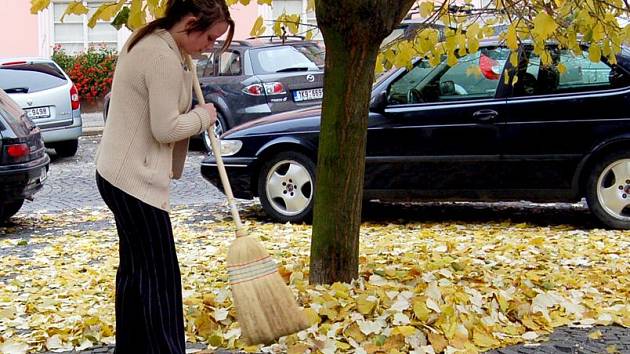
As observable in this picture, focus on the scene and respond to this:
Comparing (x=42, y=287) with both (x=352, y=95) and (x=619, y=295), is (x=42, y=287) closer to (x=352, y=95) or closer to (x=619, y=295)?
(x=352, y=95)

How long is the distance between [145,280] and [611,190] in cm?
544

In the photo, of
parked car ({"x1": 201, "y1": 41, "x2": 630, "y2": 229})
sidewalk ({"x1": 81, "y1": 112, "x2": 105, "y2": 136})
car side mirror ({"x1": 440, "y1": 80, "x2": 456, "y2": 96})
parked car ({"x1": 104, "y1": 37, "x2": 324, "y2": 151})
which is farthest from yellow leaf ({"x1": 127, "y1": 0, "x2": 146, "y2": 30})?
sidewalk ({"x1": 81, "y1": 112, "x2": 105, "y2": 136})

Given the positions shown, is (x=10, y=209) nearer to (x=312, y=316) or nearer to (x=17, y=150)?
(x=17, y=150)

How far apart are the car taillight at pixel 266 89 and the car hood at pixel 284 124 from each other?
16.7ft

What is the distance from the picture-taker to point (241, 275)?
4.38 meters

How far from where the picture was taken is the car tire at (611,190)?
8688mm

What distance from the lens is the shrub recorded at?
23.5 m

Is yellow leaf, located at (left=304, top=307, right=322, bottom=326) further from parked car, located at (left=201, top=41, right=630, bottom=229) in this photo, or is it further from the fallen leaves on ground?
parked car, located at (left=201, top=41, right=630, bottom=229)

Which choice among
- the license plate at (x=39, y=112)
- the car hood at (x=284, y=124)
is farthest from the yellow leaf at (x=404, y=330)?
the license plate at (x=39, y=112)

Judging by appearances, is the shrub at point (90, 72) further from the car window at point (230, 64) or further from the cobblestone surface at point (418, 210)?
the car window at point (230, 64)

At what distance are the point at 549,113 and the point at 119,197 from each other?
5.41m

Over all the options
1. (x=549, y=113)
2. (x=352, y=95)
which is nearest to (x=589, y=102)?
(x=549, y=113)

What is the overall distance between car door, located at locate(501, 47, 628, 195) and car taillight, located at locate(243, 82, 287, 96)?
649cm

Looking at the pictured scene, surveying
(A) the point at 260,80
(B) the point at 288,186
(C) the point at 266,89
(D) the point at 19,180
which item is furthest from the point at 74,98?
(B) the point at 288,186
